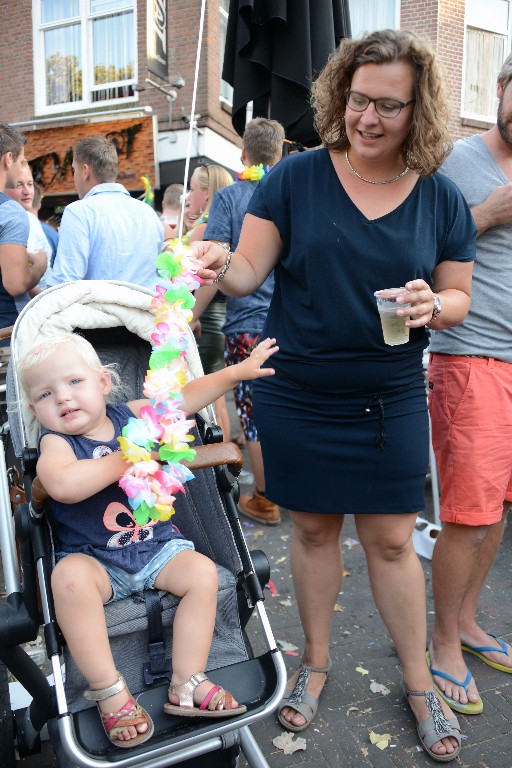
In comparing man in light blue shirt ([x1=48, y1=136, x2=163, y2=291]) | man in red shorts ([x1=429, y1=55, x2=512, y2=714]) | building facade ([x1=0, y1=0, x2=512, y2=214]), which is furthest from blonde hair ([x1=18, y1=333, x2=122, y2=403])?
building facade ([x1=0, y1=0, x2=512, y2=214])

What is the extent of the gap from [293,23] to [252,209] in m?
1.97

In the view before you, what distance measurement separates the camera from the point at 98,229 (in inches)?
143

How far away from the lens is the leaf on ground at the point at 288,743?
7.47ft

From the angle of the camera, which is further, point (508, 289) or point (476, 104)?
point (476, 104)

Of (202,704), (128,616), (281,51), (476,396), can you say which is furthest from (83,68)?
(202,704)

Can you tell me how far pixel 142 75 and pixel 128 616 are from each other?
36.4 ft

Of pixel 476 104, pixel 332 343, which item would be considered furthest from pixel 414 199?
pixel 476 104

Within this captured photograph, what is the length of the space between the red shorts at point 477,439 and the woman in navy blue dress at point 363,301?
0.26m

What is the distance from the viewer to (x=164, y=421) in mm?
1873

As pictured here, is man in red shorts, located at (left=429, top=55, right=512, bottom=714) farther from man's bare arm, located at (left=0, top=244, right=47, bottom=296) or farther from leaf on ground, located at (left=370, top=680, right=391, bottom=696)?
man's bare arm, located at (left=0, top=244, right=47, bottom=296)

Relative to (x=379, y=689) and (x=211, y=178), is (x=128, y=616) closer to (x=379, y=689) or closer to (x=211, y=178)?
(x=379, y=689)

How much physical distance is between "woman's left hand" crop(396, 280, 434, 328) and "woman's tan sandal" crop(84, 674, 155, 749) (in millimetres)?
1229

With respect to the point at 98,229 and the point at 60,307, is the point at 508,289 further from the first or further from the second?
the point at 98,229

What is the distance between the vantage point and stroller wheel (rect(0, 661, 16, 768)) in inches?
78.1
